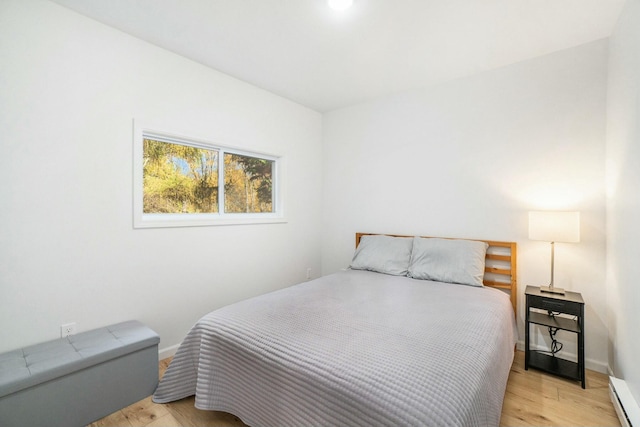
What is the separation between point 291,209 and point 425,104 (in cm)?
189

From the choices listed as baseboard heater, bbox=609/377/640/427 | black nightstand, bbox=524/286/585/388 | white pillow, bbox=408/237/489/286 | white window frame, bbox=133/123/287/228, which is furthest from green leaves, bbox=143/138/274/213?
baseboard heater, bbox=609/377/640/427

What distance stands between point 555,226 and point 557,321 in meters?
0.73

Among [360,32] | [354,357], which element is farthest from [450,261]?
[360,32]

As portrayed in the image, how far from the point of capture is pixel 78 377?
5.32 ft

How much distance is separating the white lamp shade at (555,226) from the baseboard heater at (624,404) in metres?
0.90

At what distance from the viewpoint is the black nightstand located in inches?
80.0

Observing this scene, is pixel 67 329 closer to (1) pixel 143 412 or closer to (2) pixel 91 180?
(1) pixel 143 412

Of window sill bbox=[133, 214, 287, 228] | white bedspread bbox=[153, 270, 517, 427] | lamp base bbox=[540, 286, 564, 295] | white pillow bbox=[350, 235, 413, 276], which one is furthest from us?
white pillow bbox=[350, 235, 413, 276]

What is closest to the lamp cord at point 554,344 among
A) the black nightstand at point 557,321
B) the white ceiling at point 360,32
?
the black nightstand at point 557,321

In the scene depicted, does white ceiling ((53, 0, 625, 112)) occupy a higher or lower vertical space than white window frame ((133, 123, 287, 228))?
higher

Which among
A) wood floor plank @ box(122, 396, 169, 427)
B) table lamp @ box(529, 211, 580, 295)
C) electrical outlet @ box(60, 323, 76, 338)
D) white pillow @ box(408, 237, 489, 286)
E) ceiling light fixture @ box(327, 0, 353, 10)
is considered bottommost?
wood floor plank @ box(122, 396, 169, 427)

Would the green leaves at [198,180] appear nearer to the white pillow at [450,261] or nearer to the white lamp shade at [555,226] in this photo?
the white pillow at [450,261]

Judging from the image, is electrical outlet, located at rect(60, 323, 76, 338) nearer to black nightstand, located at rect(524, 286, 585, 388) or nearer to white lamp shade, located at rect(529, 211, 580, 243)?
black nightstand, located at rect(524, 286, 585, 388)

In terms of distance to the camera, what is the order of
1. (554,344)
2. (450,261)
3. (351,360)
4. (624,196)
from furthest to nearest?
(450,261) → (554,344) → (624,196) → (351,360)
